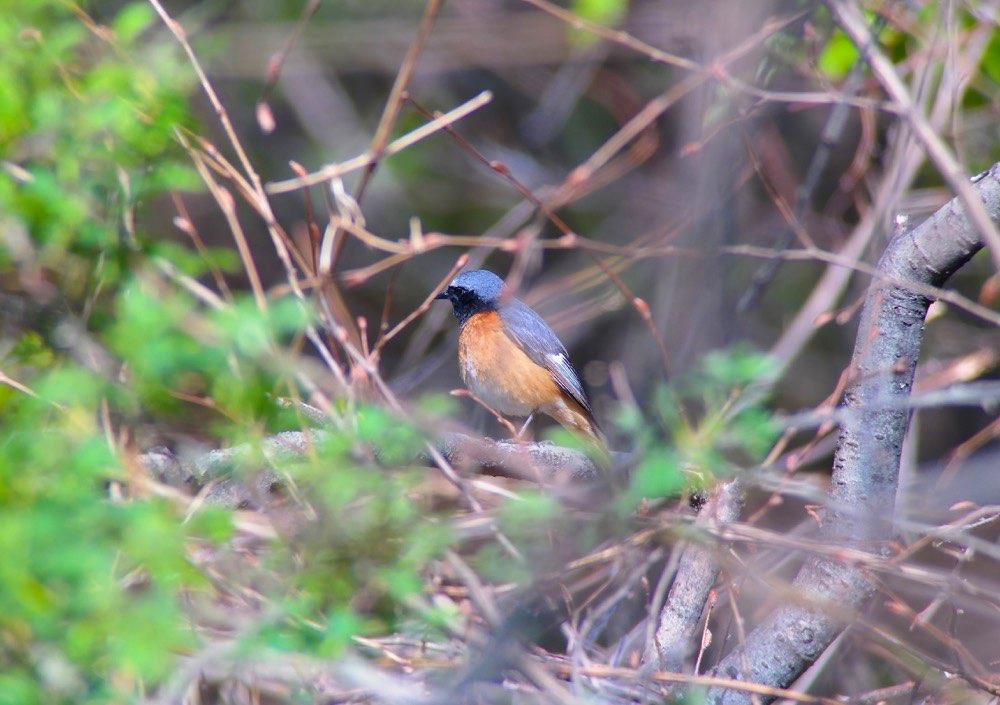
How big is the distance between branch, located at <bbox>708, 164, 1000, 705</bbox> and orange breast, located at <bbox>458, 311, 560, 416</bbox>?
251cm

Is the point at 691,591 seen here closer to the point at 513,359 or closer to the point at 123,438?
the point at 123,438

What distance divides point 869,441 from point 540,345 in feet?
8.53

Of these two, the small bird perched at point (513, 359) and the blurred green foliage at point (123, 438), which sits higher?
the blurred green foliage at point (123, 438)

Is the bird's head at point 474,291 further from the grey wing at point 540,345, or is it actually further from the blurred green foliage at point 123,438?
the blurred green foliage at point 123,438

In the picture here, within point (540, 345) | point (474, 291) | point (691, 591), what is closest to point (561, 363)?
point (540, 345)

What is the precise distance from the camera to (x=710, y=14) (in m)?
4.49

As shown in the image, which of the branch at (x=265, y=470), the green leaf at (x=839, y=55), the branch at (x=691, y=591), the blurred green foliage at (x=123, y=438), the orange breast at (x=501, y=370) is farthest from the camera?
the orange breast at (x=501, y=370)

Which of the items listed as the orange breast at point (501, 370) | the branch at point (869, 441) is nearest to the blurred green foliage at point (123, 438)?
the branch at point (869, 441)

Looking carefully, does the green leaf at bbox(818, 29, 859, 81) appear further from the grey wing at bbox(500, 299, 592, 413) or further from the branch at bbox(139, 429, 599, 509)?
the branch at bbox(139, 429, 599, 509)

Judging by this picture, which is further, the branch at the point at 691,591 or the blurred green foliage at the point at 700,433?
the branch at the point at 691,591

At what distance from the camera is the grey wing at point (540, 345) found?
18.3ft

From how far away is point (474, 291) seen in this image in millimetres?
5703

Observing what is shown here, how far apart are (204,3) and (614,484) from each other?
5825mm

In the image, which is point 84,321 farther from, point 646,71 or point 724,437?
point 646,71
